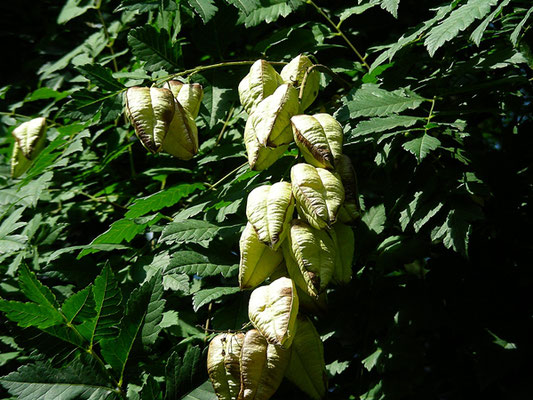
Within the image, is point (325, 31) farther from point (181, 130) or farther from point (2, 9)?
point (2, 9)

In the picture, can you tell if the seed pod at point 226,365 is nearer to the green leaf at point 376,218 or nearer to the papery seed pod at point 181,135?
the papery seed pod at point 181,135

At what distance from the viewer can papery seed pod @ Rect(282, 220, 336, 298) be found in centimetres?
104

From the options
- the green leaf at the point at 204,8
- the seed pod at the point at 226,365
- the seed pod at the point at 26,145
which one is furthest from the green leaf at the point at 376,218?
the seed pod at the point at 26,145

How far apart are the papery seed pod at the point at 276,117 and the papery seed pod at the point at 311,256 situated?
19 cm

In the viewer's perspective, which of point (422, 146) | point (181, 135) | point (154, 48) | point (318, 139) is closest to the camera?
point (318, 139)

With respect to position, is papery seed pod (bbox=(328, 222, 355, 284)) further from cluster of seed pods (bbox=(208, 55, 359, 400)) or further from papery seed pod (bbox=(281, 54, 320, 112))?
papery seed pod (bbox=(281, 54, 320, 112))

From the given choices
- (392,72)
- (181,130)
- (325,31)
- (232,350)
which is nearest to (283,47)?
(325,31)

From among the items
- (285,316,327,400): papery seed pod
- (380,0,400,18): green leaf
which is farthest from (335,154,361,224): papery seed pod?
(380,0,400,18): green leaf

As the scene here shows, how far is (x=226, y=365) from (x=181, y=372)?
15cm

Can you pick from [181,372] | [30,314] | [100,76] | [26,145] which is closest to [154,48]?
[100,76]

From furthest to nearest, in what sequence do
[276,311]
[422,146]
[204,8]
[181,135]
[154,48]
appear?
[154,48] < [204,8] < [181,135] < [422,146] < [276,311]

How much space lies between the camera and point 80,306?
1211 millimetres

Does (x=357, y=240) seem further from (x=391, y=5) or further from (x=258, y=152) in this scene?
(x=391, y=5)

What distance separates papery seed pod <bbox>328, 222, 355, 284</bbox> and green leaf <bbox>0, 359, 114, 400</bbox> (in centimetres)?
55
